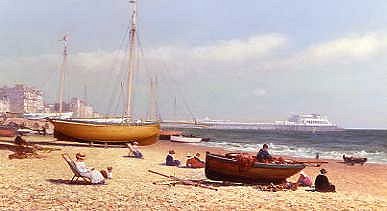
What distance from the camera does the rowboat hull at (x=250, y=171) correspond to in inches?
704

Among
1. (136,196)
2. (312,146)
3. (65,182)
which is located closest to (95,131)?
(65,182)

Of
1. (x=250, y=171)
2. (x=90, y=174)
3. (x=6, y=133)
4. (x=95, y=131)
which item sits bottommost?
(x=6, y=133)

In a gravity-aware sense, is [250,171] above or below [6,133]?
above

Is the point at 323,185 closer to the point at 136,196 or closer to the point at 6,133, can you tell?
the point at 136,196

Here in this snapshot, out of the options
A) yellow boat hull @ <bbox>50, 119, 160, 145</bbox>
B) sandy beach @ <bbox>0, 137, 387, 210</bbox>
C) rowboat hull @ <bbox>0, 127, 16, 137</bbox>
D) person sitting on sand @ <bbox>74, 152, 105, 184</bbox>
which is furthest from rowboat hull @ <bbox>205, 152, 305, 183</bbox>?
rowboat hull @ <bbox>0, 127, 16, 137</bbox>

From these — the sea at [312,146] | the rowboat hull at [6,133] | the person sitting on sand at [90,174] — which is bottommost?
the sea at [312,146]

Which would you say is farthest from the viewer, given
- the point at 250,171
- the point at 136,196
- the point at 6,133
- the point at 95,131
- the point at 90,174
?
the point at 6,133

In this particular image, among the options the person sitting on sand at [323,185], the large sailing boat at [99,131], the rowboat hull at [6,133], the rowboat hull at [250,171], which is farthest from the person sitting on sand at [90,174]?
the rowboat hull at [6,133]

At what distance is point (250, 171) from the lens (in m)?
18.0

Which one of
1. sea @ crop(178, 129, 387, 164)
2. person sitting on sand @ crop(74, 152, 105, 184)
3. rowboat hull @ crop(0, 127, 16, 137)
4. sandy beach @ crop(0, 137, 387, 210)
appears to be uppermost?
person sitting on sand @ crop(74, 152, 105, 184)

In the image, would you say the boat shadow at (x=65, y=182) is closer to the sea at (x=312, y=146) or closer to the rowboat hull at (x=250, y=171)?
the rowboat hull at (x=250, y=171)

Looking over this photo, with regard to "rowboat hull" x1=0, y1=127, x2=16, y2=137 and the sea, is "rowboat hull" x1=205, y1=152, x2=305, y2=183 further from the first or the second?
"rowboat hull" x1=0, y1=127, x2=16, y2=137

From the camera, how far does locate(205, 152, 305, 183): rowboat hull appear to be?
1789cm

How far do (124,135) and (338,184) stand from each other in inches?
889
